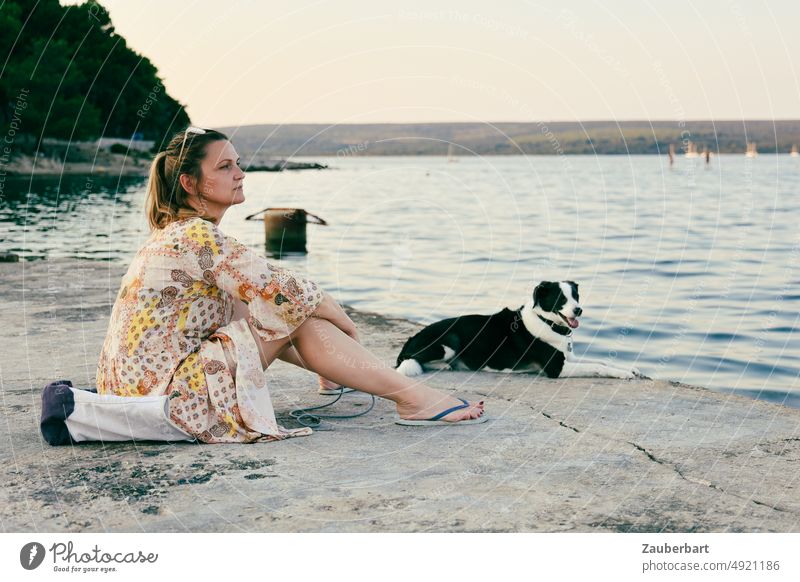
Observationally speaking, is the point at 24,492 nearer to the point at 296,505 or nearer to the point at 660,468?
the point at 296,505

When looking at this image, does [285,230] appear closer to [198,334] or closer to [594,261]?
[594,261]

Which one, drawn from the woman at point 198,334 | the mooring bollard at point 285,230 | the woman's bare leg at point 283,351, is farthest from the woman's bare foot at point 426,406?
the mooring bollard at point 285,230

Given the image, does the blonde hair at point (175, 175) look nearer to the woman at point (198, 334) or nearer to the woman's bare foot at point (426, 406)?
the woman at point (198, 334)

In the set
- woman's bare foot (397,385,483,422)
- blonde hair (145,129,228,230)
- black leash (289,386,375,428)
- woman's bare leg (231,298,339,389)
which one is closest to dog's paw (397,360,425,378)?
black leash (289,386,375,428)

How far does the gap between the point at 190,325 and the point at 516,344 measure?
2.81 meters

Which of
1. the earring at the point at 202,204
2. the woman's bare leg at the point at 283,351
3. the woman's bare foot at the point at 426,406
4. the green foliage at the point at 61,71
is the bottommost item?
the woman's bare foot at the point at 426,406

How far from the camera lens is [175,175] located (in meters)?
4.30

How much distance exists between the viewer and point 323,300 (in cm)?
430

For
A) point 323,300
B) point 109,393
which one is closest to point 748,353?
point 323,300

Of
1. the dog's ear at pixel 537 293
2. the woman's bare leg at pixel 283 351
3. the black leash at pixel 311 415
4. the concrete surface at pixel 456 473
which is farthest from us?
the dog's ear at pixel 537 293

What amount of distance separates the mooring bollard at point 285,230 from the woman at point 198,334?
Result: 1427 centimetres

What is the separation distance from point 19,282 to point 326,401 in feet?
19.3

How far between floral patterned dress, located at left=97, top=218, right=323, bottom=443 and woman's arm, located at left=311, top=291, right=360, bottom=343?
0.25 ft

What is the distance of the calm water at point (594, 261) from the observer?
9.37 m
